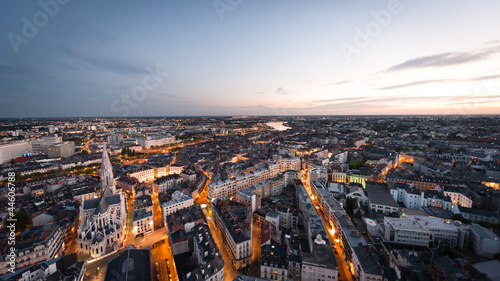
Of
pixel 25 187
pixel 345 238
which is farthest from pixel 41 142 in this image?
pixel 345 238

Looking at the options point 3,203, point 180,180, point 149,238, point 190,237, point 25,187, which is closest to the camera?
point 190,237

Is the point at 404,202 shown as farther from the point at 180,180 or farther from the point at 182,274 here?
the point at 180,180

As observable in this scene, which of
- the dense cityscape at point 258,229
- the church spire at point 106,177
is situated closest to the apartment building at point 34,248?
the dense cityscape at point 258,229

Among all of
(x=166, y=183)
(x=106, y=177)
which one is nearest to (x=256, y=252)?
(x=106, y=177)

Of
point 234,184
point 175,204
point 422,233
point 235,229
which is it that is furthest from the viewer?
point 234,184

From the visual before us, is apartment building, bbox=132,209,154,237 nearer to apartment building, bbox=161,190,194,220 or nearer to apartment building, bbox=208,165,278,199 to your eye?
apartment building, bbox=161,190,194,220

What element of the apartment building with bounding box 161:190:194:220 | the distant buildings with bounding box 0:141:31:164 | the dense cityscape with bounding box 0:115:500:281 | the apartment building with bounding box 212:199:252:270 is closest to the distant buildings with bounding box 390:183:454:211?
the dense cityscape with bounding box 0:115:500:281

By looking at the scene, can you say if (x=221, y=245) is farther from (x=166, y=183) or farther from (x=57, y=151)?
(x=57, y=151)

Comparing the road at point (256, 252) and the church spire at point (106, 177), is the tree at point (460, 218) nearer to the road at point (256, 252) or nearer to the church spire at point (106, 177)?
the road at point (256, 252)
